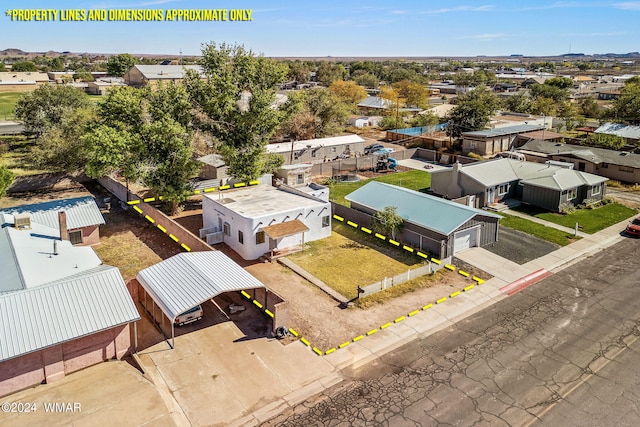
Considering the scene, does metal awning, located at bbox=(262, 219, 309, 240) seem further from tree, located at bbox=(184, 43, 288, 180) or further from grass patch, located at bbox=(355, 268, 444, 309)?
tree, located at bbox=(184, 43, 288, 180)

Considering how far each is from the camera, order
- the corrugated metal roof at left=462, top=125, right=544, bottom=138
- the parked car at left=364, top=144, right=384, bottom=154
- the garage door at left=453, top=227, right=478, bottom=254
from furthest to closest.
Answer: the parked car at left=364, top=144, right=384, bottom=154 → the corrugated metal roof at left=462, top=125, right=544, bottom=138 → the garage door at left=453, top=227, right=478, bottom=254

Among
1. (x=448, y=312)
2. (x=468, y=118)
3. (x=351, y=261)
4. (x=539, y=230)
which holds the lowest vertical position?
(x=448, y=312)

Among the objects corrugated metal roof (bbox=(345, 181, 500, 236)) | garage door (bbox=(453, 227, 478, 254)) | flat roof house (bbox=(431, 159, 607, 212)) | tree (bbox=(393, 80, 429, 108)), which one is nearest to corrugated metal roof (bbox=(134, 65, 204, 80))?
tree (bbox=(393, 80, 429, 108))

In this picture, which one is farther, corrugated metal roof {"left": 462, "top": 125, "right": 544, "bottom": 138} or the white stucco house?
corrugated metal roof {"left": 462, "top": 125, "right": 544, "bottom": 138}

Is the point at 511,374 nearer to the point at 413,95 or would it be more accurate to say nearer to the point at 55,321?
the point at 55,321

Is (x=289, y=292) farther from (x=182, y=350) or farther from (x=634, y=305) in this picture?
(x=634, y=305)

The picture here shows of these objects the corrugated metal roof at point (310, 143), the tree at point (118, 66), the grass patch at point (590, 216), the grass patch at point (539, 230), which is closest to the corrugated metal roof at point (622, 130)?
the grass patch at point (590, 216)

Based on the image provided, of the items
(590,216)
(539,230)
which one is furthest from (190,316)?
(590,216)
